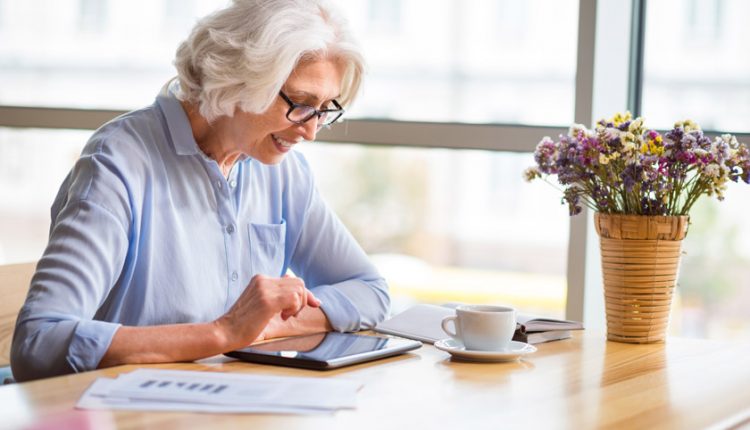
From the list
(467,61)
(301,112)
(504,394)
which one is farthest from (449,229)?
(504,394)

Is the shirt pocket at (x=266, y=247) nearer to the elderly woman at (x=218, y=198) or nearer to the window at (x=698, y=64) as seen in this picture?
the elderly woman at (x=218, y=198)

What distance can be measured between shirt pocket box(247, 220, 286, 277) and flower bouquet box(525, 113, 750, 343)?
1.72ft

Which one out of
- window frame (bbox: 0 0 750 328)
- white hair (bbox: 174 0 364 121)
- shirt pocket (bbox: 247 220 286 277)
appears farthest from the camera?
window frame (bbox: 0 0 750 328)

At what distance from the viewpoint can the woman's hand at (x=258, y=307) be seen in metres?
1.49

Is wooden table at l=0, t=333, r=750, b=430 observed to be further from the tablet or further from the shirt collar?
the shirt collar

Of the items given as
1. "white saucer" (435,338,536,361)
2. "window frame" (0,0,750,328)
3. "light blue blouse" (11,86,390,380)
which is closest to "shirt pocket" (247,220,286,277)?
"light blue blouse" (11,86,390,380)

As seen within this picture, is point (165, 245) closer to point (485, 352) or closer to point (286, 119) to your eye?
point (286, 119)

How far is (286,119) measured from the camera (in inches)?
72.9

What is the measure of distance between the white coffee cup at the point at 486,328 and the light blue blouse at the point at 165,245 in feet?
1.07

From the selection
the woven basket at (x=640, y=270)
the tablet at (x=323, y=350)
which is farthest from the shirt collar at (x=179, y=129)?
the woven basket at (x=640, y=270)

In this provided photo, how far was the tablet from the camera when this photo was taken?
56.7 inches

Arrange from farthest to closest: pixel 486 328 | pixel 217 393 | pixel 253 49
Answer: pixel 253 49 → pixel 486 328 → pixel 217 393

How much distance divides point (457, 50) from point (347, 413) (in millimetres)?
1978

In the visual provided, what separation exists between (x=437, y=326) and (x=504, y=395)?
476 mm
